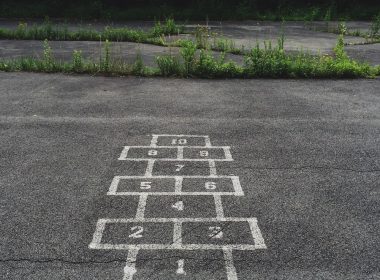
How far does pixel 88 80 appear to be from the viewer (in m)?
10.6

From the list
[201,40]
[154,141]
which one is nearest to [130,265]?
[154,141]

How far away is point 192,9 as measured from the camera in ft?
74.5

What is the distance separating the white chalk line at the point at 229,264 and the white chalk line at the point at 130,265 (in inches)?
33.8

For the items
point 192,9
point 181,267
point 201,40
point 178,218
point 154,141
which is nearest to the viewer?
point 181,267

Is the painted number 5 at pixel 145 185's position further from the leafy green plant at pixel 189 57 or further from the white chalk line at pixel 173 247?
the leafy green plant at pixel 189 57

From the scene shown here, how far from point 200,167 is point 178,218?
137 centimetres

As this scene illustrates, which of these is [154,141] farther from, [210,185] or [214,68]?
[214,68]

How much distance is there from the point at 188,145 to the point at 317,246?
2.95 metres

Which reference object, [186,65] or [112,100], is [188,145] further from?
[186,65]

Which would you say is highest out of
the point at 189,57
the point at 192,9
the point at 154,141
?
the point at 192,9

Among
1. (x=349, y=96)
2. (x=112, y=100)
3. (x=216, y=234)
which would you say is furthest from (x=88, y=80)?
(x=216, y=234)

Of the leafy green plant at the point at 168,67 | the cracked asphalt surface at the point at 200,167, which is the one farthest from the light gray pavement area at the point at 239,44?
the cracked asphalt surface at the point at 200,167

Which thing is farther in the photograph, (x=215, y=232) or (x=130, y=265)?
(x=215, y=232)

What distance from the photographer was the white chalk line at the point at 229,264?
384cm
